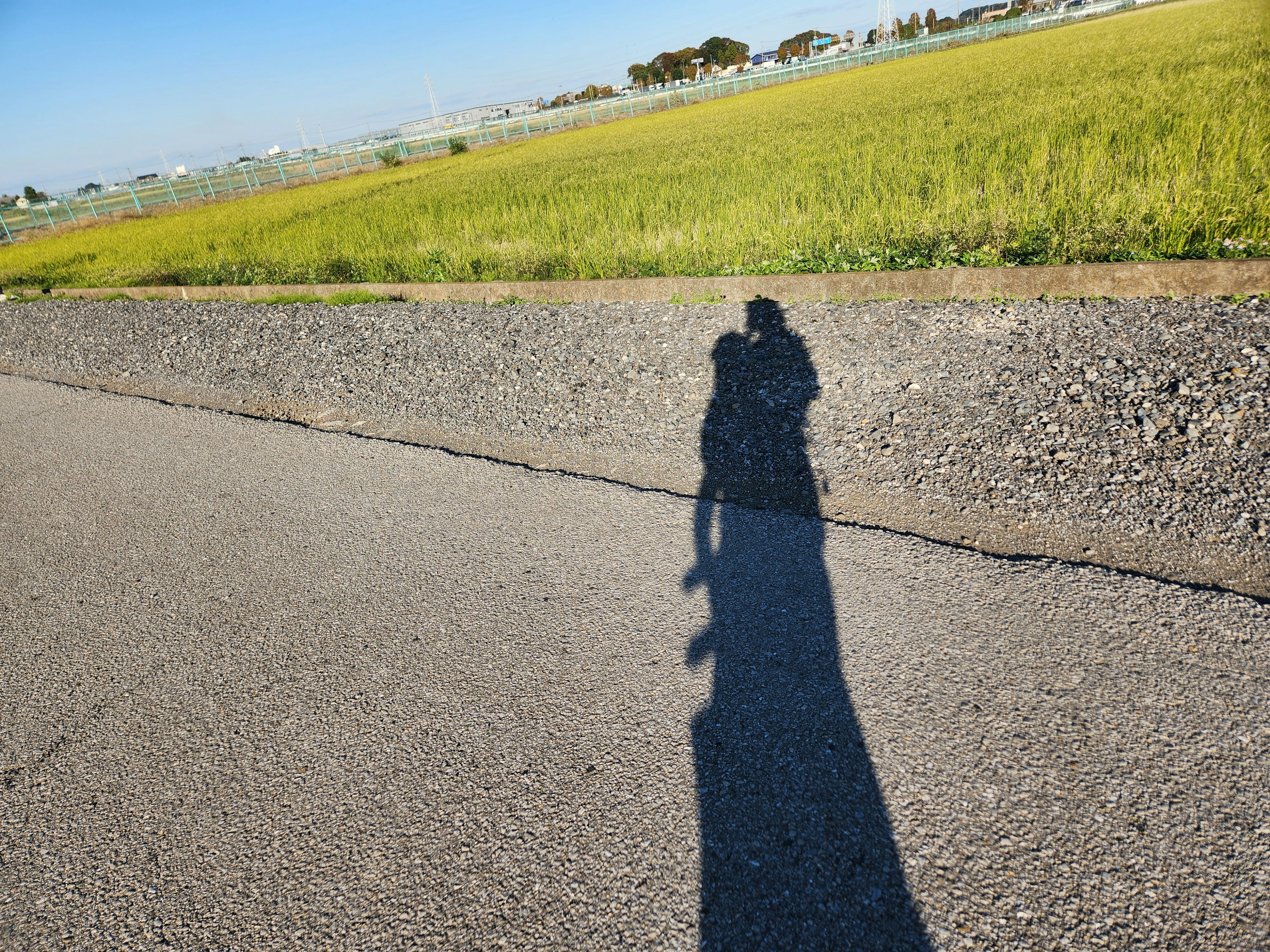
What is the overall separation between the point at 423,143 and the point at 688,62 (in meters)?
114

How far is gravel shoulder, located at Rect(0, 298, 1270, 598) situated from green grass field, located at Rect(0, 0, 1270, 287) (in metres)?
1.06

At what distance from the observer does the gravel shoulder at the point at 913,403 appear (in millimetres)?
3037

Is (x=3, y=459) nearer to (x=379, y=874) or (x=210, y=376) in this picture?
(x=210, y=376)

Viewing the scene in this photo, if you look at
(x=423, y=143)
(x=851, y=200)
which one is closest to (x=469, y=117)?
(x=423, y=143)

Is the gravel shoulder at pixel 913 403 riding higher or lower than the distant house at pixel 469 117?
lower

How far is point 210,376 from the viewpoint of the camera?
22.9 ft

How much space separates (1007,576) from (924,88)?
2354 cm

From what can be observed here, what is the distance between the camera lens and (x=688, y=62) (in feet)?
454

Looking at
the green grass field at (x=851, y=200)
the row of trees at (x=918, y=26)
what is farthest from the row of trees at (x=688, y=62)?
the green grass field at (x=851, y=200)

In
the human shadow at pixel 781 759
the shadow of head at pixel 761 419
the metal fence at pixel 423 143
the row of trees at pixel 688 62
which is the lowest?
the human shadow at pixel 781 759

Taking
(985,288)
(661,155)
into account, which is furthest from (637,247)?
(661,155)

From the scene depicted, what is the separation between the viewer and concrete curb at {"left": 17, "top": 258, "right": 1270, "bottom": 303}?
4453mm

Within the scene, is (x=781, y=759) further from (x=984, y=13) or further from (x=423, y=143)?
(x=984, y=13)

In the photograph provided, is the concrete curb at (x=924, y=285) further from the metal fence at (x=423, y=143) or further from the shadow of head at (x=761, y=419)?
the metal fence at (x=423, y=143)
